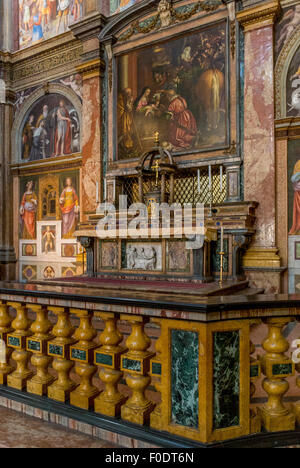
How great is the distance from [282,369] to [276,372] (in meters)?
0.04

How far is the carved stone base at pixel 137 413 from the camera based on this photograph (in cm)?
211

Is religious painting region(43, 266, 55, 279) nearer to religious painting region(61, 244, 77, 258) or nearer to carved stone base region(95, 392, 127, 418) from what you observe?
religious painting region(61, 244, 77, 258)

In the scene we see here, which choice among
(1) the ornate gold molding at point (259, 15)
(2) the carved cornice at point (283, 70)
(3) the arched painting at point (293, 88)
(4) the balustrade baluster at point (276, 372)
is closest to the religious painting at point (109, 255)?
(2) the carved cornice at point (283, 70)

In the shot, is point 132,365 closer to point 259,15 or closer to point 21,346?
point 21,346

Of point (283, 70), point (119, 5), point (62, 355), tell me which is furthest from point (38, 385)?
point (119, 5)

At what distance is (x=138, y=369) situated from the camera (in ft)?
6.99

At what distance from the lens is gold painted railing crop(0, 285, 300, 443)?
1899 mm

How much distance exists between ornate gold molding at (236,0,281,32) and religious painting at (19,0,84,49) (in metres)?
4.83

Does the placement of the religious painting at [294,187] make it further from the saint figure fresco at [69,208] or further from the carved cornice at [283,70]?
the saint figure fresco at [69,208]

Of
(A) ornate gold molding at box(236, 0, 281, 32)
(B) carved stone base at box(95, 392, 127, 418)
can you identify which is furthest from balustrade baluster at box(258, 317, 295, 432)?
(A) ornate gold molding at box(236, 0, 281, 32)

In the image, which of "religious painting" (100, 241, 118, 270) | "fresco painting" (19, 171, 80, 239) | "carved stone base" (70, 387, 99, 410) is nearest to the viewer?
"carved stone base" (70, 387, 99, 410)

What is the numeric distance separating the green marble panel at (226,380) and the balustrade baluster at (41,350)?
1261 mm
